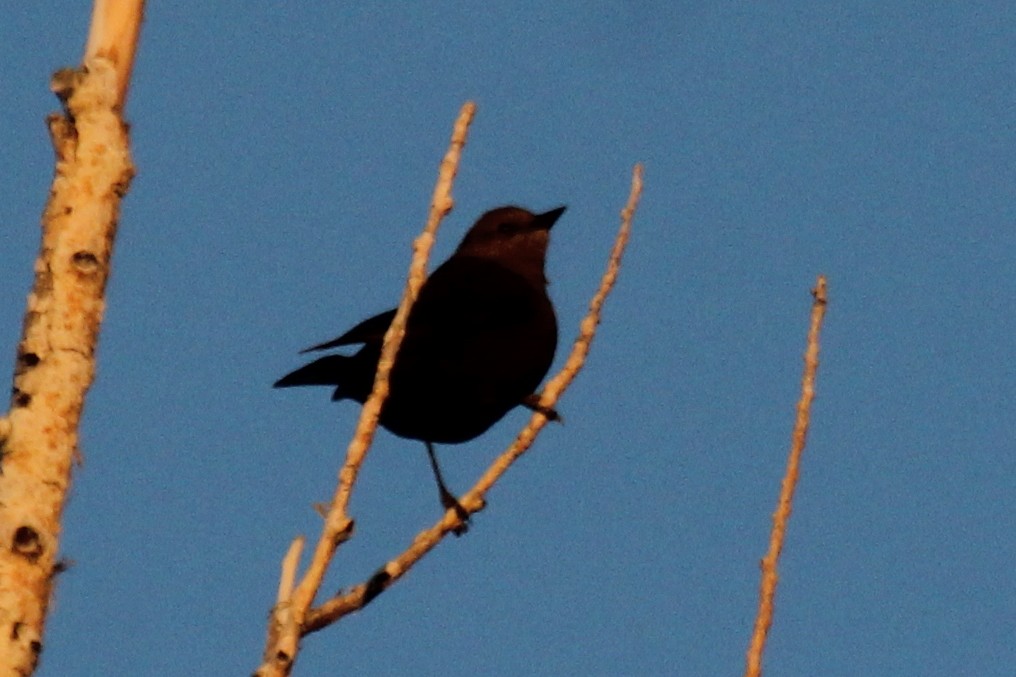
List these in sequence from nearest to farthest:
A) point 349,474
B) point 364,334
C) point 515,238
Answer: point 349,474 < point 364,334 < point 515,238

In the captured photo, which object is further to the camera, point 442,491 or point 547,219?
point 547,219

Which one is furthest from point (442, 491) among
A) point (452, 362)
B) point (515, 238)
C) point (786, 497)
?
point (786, 497)

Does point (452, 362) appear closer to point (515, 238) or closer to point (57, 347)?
point (515, 238)

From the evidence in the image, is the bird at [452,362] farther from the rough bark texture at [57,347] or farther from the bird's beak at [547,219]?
the rough bark texture at [57,347]

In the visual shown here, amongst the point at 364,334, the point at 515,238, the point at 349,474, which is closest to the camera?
the point at 349,474


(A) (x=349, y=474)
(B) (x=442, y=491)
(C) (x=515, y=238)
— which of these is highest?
(C) (x=515, y=238)

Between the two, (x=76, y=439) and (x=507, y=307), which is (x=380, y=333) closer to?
(x=507, y=307)

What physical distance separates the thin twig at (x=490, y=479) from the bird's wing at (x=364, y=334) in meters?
2.11

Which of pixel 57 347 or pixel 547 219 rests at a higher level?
Result: pixel 547 219

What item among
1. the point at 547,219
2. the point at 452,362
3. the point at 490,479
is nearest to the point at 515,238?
the point at 547,219

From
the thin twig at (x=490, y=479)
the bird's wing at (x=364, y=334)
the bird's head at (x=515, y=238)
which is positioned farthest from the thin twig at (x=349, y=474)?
the bird's head at (x=515, y=238)

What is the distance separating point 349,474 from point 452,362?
3.83 m

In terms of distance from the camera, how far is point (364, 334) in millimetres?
6375

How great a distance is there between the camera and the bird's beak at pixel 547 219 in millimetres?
9102
